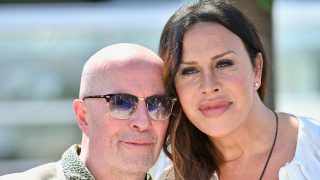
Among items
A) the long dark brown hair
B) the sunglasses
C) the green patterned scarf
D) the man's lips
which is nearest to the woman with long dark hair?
the long dark brown hair

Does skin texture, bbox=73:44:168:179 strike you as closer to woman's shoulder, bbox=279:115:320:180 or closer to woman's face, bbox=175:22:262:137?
woman's face, bbox=175:22:262:137

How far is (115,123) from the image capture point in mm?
2781

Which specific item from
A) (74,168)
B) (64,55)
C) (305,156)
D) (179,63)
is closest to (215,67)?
(179,63)

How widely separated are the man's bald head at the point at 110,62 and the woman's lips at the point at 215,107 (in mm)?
299

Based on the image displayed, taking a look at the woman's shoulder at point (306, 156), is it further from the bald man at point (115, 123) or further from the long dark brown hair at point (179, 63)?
the bald man at point (115, 123)

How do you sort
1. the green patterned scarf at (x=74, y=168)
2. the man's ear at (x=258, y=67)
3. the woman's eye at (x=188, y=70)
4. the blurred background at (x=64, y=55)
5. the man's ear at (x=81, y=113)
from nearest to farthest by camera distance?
1. the green patterned scarf at (x=74, y=168)
2. the man's ear at (x=81, y=113)
3. the woman's eye at (x=188, y=70)
4. the man's ear at (x=258, y=67)
5. the blurred background at (x=64, y=55)

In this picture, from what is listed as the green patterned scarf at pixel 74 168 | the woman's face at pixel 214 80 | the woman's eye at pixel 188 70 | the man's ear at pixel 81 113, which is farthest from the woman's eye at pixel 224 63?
the green patterned scarf at pixel 74 168

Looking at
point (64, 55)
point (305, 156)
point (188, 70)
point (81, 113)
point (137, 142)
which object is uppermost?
point (188, 70)

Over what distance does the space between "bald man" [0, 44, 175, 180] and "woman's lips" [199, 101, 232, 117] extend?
0.20 m

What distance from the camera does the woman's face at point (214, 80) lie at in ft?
9.61

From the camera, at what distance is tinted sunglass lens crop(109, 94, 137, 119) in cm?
278

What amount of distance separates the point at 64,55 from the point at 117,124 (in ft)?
Result: 15.2

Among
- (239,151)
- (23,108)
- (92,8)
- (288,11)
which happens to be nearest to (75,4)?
(92,8)

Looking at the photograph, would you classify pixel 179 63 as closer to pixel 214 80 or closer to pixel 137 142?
pixel 214 80
